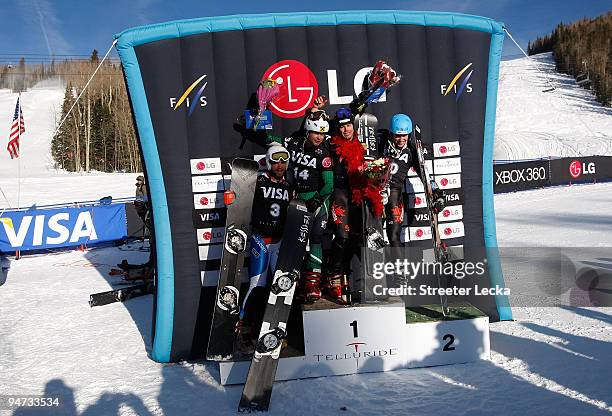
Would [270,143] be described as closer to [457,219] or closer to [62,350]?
[457,219]

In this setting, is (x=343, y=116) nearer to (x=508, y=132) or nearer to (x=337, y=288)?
(x=337, y=288)

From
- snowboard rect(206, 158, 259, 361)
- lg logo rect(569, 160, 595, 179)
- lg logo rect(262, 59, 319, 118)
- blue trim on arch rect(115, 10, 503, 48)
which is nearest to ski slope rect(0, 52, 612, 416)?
snowboard rect(206, 158, 259, 361)

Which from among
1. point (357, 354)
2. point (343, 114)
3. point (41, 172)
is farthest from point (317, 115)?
point (41, 172)

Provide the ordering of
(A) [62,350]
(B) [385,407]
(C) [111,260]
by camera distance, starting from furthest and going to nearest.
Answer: (C) [111,260] < (A) [62,350] < (B) [385,407]

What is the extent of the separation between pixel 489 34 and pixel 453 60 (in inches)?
20.9

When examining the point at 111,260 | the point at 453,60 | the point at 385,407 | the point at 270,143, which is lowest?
the point at 385,407

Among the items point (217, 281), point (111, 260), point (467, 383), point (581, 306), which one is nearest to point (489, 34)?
point (581, 306)

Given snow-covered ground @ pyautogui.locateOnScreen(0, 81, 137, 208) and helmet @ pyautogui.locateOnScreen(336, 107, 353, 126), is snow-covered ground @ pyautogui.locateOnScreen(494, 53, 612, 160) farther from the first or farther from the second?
snow-covered ground @ pyautogui.locateOnScreen(0, 81, 137, 208)

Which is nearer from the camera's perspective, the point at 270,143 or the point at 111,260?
the point at 270,143

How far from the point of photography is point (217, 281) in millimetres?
4570

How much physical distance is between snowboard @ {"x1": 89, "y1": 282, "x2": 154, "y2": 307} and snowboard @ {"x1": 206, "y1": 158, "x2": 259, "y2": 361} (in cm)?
326

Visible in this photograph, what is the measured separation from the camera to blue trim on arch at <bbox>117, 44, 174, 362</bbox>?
171 inches

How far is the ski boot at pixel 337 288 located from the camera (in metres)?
4.26

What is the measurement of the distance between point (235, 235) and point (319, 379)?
61.3 inches
